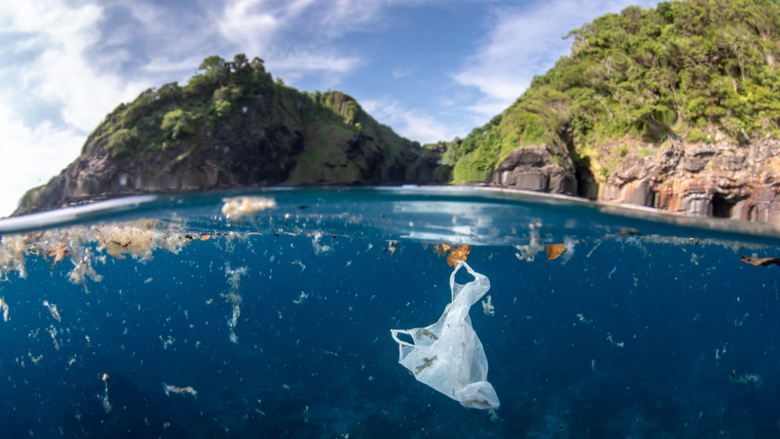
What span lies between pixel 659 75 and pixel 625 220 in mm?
3980

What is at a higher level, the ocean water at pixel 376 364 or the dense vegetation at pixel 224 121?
the dense vegetation at pixel 224 121

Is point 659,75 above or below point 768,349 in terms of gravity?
above

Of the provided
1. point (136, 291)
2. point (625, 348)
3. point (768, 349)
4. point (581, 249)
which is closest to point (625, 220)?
point (581, 249)

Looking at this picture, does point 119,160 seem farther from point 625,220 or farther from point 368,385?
point 625,220

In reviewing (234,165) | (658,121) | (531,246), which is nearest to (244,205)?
(234,165)

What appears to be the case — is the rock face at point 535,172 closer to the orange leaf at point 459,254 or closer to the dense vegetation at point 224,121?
the dense vegetation at point 224,121

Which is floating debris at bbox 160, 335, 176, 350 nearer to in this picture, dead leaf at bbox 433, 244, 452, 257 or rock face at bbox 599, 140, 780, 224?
dead leaf at bbox 433, 244, 452, 257

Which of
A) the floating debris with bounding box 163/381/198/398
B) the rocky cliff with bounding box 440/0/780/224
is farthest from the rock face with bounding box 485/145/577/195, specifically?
the floating debris with bounding box 163/381/198/398

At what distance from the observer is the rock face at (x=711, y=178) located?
748cm

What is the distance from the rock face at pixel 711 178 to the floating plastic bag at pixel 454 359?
16.4 feet

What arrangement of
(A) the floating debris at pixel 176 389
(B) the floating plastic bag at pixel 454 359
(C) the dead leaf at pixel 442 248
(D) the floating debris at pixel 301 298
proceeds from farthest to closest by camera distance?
1. (D) the floating debris at pixel 301 298
2. (C) the dead leaf at pixel 442 248
3. (A) the floating debris at pixel 176 389
4. (B) the floating plastic bag at pixel 454 359

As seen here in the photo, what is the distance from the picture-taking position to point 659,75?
26.8 ft

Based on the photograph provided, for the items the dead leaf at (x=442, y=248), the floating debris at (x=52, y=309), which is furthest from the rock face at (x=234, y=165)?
the floating debris at (x=52, y=309)

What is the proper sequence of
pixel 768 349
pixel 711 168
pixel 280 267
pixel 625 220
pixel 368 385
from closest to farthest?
pixel 711 168
pixel 625 220
pixel 368 385
pixel 768 349
pixel 280 267
